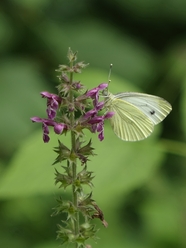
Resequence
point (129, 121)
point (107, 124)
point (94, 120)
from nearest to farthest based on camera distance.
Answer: point (94, 120)
point (129, 121)
point (107, 124)

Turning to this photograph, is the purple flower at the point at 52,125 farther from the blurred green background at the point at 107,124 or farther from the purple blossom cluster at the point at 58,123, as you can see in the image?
the blurred green background at the point at 107,124

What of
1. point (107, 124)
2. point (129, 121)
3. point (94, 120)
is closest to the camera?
point (94, 120)

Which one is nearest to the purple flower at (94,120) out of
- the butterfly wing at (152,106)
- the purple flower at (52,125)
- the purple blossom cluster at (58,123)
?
the purple blossom cluster at (58,123)

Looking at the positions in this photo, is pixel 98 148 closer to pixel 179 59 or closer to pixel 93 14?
pixel 179 59

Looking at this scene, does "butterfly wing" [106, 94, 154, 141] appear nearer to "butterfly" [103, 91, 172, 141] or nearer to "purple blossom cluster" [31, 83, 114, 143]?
"butterfly" [103, 91, 172, 141]

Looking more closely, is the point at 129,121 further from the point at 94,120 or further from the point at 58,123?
the point at 58,123

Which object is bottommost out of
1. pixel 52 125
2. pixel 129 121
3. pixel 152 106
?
pixel 52 125

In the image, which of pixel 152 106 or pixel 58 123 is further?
pixel 152 106

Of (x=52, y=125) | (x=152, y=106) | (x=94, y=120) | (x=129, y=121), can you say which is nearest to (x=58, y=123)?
(x=52, y=125)

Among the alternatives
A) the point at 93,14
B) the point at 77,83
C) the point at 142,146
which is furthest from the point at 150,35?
the point at 77,83
